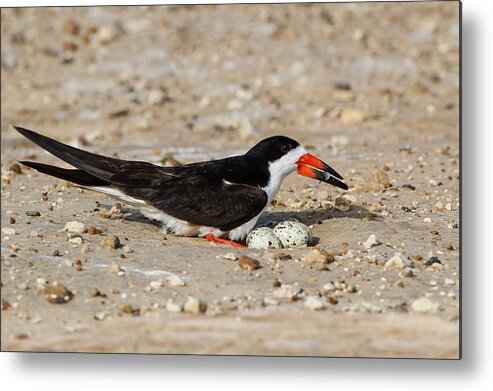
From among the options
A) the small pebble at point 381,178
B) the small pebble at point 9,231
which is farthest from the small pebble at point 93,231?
the small pebble at point 381,178

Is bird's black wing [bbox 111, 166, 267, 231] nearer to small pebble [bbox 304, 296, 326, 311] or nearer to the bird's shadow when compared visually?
the bird's shadow

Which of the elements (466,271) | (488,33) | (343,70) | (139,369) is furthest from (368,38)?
(139,369)

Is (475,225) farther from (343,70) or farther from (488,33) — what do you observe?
(343,70)

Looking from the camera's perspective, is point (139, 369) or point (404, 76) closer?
point (139, 369)

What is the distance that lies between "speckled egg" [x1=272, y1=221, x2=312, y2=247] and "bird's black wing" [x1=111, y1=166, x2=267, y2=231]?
186 millimetres

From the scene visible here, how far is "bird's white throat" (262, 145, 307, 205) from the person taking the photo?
596 cm

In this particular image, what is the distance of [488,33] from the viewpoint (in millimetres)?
5758

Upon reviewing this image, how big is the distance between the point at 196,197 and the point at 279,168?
58cm

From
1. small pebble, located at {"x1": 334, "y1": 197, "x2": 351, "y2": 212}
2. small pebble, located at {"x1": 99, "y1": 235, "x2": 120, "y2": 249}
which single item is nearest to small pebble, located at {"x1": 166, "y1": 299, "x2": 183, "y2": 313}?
small pebble, located at {"x1": 99, "y1": 235, "x2": 120, "y2": 249}

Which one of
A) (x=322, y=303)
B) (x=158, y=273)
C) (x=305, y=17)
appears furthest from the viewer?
(x=305, y=17)

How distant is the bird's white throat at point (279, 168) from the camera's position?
19.6 feet

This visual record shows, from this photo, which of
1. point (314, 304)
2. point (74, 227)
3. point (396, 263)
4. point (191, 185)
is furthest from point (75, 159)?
point (396, 263)

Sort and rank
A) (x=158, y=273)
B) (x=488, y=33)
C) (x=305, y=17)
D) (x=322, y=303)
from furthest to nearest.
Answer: (x=305, y=17) < (x=488, y=33) < (x=158, y=273) < (x=322, y=303)

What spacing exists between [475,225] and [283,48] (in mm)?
5218
